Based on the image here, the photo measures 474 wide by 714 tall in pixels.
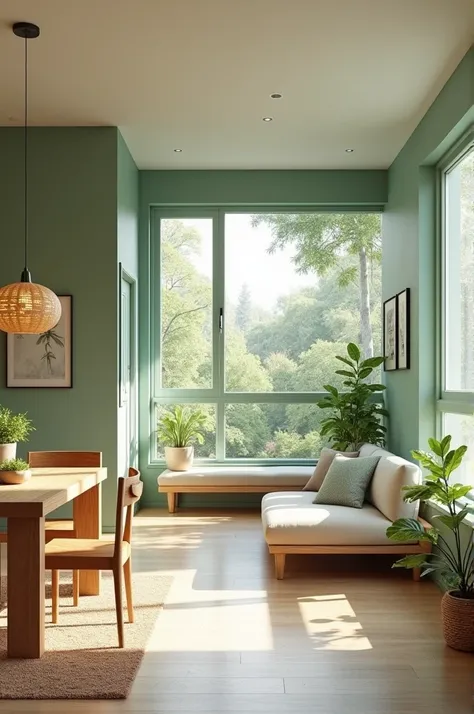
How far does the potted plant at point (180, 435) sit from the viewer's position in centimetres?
701

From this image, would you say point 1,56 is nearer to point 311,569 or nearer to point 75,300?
point 75,300

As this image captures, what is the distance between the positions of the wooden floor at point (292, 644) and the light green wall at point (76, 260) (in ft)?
3.90

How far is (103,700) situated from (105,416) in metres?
3.18

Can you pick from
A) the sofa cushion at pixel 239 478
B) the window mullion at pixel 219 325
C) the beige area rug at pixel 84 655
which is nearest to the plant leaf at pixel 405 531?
the beige area rug at pixel 84 655

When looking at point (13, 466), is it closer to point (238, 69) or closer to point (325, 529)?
point (325, 529)

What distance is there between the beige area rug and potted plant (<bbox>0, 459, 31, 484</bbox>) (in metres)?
0.74

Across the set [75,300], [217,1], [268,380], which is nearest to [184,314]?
[268,380]

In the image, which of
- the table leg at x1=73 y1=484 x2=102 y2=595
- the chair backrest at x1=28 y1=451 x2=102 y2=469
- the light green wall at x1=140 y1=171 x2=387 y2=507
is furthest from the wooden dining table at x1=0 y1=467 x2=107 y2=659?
the light green wall at x1=140 y1=171 x2=387 y2=507

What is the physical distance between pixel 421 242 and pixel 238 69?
1.85 metres

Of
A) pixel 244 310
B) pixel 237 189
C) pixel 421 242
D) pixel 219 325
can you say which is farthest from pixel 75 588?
pixel 237 189

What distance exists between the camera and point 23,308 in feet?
13.3

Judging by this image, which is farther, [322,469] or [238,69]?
[322,469]

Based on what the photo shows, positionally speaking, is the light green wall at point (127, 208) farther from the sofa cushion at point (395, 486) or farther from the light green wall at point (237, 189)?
the sofa cushion at point (395, 486)

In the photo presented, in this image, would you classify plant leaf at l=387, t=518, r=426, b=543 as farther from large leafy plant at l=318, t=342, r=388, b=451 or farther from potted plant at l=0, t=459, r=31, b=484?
large leafy plant at l=318, t=342, r=388, b=451
